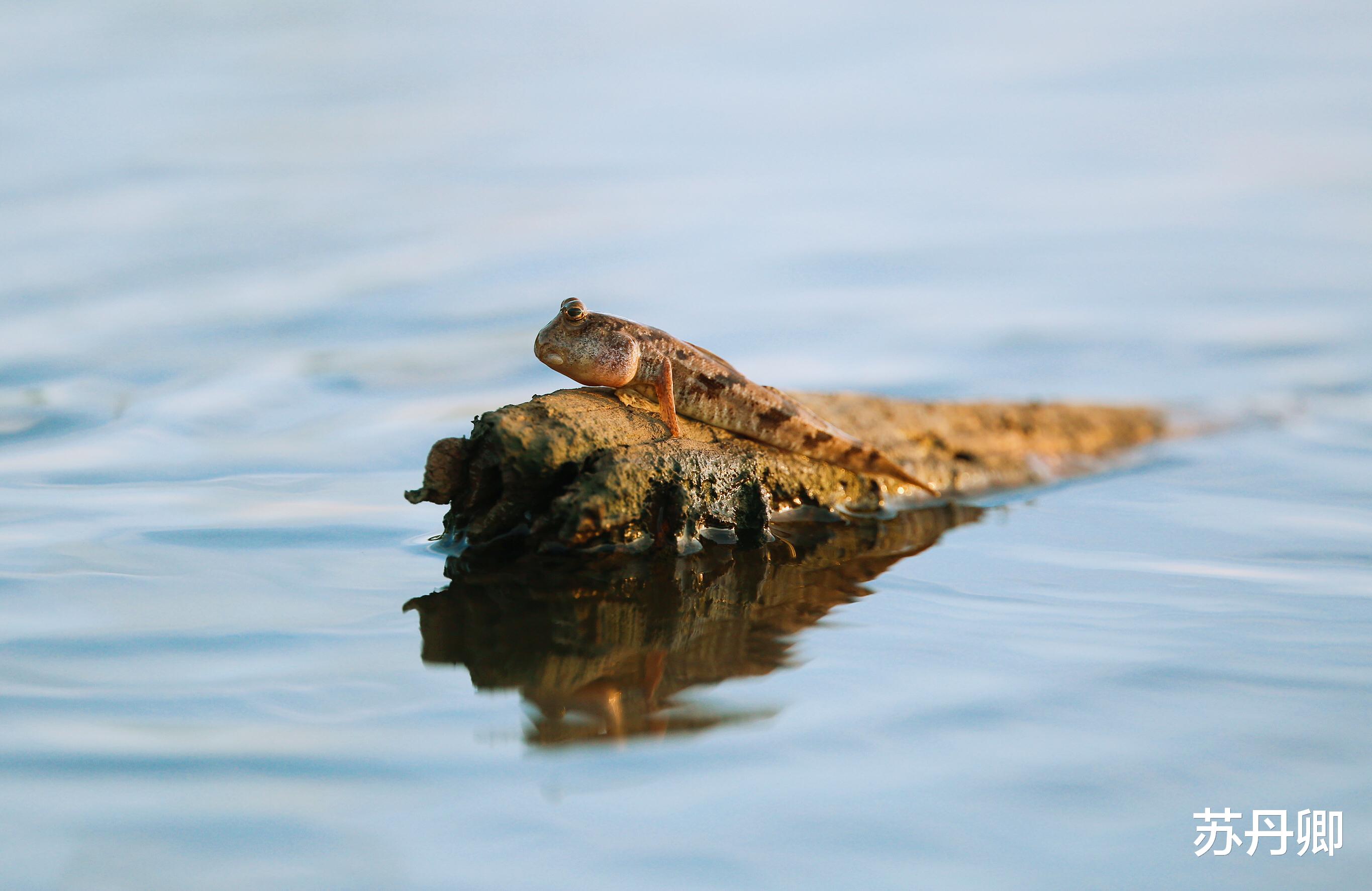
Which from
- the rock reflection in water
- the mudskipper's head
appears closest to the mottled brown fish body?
the mudskipper's head

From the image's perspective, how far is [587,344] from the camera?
431 cm

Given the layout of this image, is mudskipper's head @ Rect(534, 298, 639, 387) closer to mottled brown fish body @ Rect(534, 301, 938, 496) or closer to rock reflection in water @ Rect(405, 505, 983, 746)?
mottled brown fish body @ Rect(534, 301, 938, 496)

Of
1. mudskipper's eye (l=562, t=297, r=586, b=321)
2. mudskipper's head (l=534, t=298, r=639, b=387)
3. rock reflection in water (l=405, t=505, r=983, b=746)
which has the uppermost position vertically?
mudskipper's eye (l=562, t=297, r=586, b=321)

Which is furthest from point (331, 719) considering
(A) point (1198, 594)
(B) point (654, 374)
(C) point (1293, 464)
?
(C) point (1293, 464)

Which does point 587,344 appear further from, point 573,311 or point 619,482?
point 619,482

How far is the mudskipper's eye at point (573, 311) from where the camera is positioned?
425 centimetres

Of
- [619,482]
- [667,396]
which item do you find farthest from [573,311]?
[619,482]

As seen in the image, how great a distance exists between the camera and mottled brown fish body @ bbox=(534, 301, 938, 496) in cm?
431

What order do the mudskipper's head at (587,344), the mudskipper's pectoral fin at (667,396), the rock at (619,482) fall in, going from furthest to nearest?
the mudskipper's pectoral fin at (667,396), the mudskipper's head at (587,344), the rock at (619,482)

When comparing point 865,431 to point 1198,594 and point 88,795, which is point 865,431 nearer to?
point 1198,594

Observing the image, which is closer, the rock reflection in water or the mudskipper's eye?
the rock reflection in water

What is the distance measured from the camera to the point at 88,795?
269cm

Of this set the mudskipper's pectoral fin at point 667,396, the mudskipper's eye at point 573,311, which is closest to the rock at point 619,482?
the mudskipper's pectoral fin at point 667,396

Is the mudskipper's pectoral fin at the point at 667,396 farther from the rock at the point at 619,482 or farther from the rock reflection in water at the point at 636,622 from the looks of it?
the rock reflection in water at the point at 636,622
